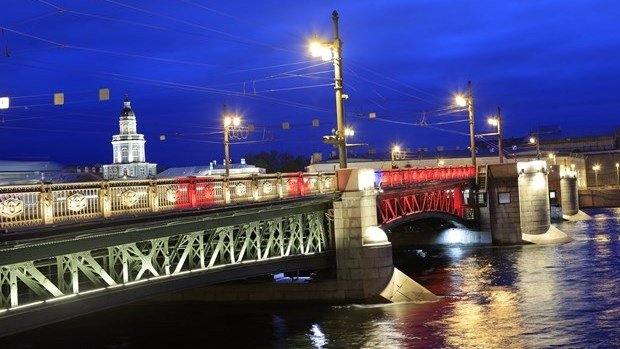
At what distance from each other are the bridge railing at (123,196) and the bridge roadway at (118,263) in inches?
13.9

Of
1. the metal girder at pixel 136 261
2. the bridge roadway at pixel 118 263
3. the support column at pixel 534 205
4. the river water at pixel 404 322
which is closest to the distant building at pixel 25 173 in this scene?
the river water at pixel 404 322

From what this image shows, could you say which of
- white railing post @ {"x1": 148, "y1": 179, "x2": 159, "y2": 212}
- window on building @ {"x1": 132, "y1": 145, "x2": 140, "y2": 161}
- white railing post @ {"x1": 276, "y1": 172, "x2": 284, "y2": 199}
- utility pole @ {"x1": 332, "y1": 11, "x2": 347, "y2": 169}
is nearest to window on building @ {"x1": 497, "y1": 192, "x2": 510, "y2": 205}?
utility pole @ {"x1": 332, "y1": 11, "x2": 347, "y2": 169}

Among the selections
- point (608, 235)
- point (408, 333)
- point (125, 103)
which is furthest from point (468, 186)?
Answer: point (125, 103)

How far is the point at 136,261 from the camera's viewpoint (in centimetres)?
Result: 2520

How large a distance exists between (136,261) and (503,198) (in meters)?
45.7

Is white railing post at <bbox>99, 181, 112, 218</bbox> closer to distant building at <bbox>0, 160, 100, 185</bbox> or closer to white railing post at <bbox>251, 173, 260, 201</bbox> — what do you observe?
white railing post at <bbox>251, 173, 260, 201</bbox>

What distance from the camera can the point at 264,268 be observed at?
27922 millimetres

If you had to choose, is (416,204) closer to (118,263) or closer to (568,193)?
(118,263)

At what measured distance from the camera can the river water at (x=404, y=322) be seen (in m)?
25.9

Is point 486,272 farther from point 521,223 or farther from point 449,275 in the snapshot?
point 521,223

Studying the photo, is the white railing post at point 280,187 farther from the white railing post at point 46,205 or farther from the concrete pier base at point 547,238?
the concrete pier base at point 547,238

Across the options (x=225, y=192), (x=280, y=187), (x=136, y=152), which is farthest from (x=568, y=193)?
(x=225, y=192)

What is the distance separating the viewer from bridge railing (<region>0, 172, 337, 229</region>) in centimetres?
1723

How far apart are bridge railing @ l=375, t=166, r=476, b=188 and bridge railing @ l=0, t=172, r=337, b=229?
15125 mm
